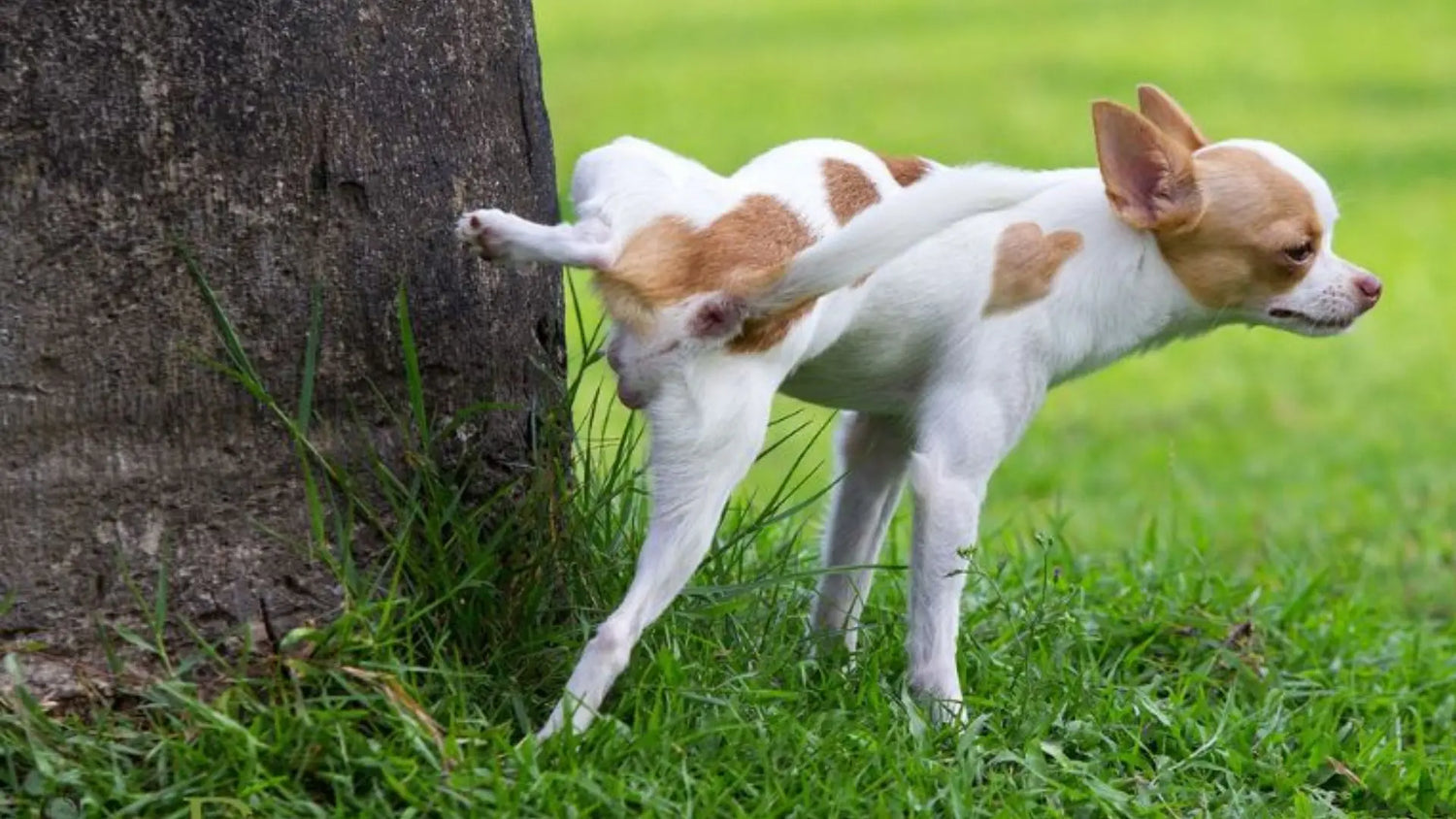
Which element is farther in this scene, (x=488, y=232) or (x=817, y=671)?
(x=817, y=671)

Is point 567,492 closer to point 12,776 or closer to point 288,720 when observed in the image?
point 288,720

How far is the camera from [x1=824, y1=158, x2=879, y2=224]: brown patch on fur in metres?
3.89

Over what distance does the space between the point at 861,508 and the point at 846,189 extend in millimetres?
775

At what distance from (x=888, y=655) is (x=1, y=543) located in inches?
66.1

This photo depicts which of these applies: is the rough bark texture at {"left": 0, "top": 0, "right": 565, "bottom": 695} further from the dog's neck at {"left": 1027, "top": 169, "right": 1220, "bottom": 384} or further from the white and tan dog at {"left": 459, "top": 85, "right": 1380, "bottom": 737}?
the dog's neck at {"left": 1027, "top": 169, "right": 1220, "bottom": 384}

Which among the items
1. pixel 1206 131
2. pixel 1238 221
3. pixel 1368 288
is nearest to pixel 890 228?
pixel 1238 221

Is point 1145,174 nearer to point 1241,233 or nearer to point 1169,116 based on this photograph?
point 1241,233

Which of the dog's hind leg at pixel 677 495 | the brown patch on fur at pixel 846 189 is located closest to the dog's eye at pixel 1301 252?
the brown patch on fur at pixel 846 189

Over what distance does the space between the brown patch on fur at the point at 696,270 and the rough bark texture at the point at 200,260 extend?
357 millimetres

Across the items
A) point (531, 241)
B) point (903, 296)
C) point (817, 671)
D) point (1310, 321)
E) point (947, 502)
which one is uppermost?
point (531, 241)

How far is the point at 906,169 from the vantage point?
13.5ft

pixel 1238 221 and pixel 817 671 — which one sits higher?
pixel 1238 221

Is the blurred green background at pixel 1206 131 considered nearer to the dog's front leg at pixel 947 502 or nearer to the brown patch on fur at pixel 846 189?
the dog's front leg at pixel 947 502

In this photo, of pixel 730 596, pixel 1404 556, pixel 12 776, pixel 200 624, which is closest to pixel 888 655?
pixel 730 596
